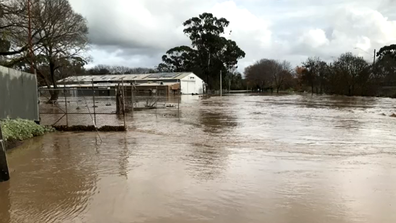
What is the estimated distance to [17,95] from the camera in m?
13.1

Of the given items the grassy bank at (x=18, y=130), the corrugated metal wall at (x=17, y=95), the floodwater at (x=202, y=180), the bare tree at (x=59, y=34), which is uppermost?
the bare tree at (x=59, y=34)

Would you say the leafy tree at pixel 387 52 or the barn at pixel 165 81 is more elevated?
the leafy tree at pixel 387 52

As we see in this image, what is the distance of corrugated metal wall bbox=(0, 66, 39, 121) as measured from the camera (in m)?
12.1

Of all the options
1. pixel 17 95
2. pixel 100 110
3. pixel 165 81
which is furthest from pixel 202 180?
pixel 165 81

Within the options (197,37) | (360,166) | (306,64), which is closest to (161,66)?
(197,37)

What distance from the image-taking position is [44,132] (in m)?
13.6

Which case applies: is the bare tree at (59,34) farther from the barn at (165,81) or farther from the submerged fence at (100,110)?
the barn at (165,81)

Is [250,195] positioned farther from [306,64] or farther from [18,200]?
[306,64]

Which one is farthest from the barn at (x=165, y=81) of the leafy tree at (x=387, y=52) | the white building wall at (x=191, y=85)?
the leafy tree at (x=387, y=52)

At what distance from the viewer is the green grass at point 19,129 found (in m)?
11.0

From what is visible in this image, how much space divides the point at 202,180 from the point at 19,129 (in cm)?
827

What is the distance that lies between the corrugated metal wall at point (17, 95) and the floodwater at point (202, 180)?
179 cm

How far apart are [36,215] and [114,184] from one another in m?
1.72

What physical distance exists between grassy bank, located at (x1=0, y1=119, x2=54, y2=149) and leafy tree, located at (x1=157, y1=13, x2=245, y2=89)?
6777 centimetres
